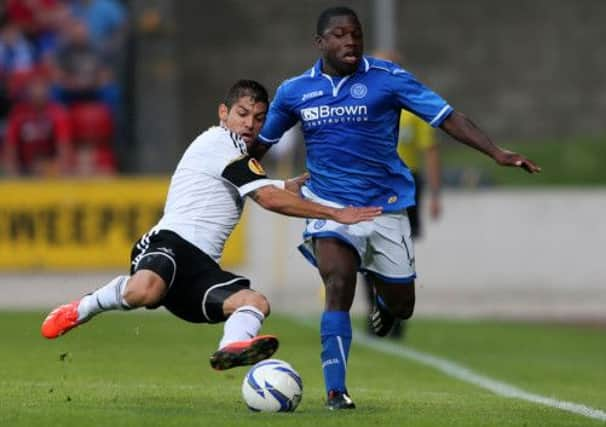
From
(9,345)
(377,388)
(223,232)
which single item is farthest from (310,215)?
(9,345)

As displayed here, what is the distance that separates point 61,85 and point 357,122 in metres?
13.7

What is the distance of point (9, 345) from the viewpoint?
14.1 m

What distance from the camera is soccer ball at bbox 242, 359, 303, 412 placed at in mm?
8484

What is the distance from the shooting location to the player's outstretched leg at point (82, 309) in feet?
29.7

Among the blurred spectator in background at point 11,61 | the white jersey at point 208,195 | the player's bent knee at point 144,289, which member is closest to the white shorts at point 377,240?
the white jersey at point 208,195

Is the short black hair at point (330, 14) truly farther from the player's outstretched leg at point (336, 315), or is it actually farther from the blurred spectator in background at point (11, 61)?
the blurred spectator in background at point (11, 61)

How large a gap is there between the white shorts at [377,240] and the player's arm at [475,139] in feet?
2.37

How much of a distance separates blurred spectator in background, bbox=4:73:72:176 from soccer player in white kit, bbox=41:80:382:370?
12914 mm

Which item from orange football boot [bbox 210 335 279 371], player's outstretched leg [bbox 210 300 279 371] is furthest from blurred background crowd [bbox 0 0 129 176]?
orange football boot [bbox 210 335 279 371]

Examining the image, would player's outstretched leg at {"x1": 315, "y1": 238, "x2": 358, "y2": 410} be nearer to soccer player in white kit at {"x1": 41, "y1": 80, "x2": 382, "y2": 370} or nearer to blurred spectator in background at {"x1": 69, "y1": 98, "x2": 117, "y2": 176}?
soccer player in white kit at {"x1": 41, "y1": 80, "x2": 382, "y2": 370}

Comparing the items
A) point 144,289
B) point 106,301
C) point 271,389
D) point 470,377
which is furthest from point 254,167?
point 470,377

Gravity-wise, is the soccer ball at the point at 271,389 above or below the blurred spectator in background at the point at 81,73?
above

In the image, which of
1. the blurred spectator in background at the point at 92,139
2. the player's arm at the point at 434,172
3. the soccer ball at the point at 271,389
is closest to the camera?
the soccer ball at the point at 271,389

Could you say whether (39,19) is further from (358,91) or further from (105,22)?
(358,91)
